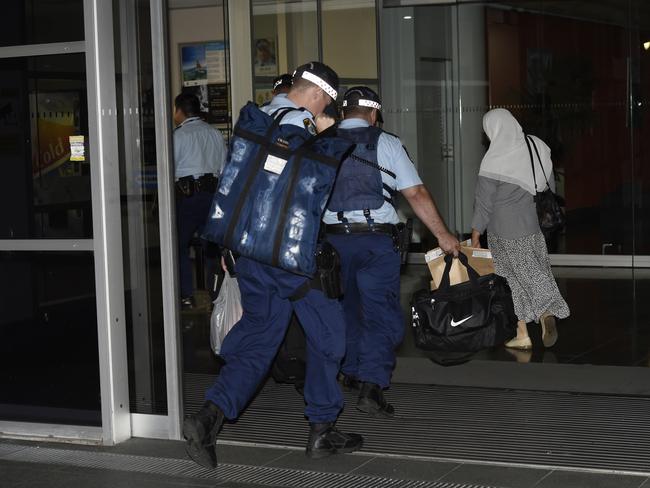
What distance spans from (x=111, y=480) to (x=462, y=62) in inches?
384

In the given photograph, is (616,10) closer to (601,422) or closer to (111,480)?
(601,422)

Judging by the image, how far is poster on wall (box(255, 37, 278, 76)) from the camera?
12.4 m

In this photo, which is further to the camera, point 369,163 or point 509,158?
point 509,158

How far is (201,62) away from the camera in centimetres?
1372

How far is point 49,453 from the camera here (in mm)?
5762

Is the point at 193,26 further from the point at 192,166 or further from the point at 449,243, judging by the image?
the point at 449,243

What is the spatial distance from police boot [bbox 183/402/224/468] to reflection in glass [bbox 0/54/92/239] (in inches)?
47.1

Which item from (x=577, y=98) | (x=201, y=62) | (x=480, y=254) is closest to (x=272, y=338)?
(x=480, y=254)

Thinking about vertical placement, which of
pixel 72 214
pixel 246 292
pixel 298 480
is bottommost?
pixel 298 480

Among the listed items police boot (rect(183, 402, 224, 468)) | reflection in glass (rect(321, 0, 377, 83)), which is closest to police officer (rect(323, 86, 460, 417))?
police boot (rect(183, 402, 224, 468))

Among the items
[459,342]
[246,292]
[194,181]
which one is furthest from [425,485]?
[194,181]

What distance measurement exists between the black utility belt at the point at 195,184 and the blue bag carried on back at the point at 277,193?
14.9ft

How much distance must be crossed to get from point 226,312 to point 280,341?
53.8 inches

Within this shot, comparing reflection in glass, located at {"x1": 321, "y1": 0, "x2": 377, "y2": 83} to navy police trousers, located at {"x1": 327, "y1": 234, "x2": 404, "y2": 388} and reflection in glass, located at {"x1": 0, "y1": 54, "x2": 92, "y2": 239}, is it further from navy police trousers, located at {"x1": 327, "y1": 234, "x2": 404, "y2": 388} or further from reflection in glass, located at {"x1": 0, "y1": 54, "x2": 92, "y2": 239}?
reflection in glass, located at {"x1": 0, "y1": 54, "x2": 92, "y2": 239}
